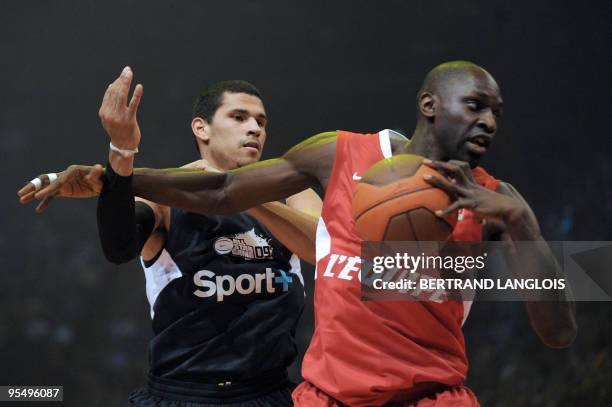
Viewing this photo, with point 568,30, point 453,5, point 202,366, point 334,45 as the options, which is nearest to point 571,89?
point 568,30

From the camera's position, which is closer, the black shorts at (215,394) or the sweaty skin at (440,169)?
the sweaty skin at (440,169)

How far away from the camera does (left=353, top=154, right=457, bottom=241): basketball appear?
1.96m

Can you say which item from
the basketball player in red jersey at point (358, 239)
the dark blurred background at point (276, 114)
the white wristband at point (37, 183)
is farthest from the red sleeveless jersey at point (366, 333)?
the dark blurred background at point (276, 114)

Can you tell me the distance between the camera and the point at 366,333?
206 cm

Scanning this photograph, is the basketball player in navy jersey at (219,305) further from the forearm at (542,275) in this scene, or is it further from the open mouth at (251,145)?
the forearm at (542,275)

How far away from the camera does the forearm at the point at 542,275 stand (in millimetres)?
2002

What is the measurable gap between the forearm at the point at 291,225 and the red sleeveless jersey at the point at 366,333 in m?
0.69

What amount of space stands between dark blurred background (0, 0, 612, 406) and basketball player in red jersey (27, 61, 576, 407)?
185 centimetres

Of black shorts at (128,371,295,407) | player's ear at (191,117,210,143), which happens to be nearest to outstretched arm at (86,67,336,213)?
black shorts at (128,371,295,407)

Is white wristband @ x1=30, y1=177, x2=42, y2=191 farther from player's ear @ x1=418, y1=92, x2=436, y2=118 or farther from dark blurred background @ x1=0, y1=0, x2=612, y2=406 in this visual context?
dark blurred background @ x1=0, y1=0, x2=612, y2=406

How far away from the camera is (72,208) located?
13.1 feet

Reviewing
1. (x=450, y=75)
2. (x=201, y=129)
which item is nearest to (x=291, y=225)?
(x=201, y=129)

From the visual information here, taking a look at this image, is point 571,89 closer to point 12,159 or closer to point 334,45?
point 334,45

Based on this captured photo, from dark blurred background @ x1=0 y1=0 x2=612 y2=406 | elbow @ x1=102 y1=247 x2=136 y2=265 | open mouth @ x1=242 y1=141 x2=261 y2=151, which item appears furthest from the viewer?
dark blurred background @ x1=0 y1=0 x2=612 y2=406
